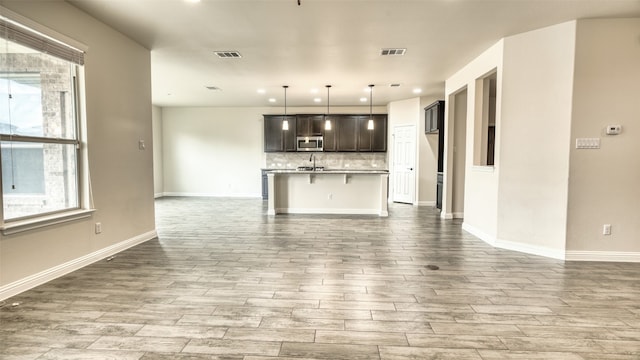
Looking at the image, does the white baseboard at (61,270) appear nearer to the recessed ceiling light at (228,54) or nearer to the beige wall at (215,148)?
the recessed ceiling light at (228,54)

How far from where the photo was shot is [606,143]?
3.69 m

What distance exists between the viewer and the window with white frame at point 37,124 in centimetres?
274

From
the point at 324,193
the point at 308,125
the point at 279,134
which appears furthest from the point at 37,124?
the point at 308,125

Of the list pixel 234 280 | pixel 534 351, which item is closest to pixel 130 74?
pixel 234 280

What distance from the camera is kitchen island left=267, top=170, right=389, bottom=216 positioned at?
22.1 ft

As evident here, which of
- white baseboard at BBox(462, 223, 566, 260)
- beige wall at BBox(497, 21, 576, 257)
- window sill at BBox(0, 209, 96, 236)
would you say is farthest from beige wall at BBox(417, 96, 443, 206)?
window sill at BBox(0, 209, 96, 236)

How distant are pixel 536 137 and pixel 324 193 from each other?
3.98 meters

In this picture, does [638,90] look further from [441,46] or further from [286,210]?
[286,210]

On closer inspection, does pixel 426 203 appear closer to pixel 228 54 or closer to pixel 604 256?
pixel 604 256

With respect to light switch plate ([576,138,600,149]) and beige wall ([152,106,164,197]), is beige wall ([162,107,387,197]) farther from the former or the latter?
light switch plate ([576,138,600,149])

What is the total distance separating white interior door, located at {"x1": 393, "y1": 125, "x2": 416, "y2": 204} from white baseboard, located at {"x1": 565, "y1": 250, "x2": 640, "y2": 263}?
14.6ft

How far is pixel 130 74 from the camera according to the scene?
13.8 ft

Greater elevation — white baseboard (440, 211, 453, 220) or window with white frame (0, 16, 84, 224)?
window with white frame (0, 16, 84, 224)

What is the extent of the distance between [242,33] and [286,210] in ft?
12.7
